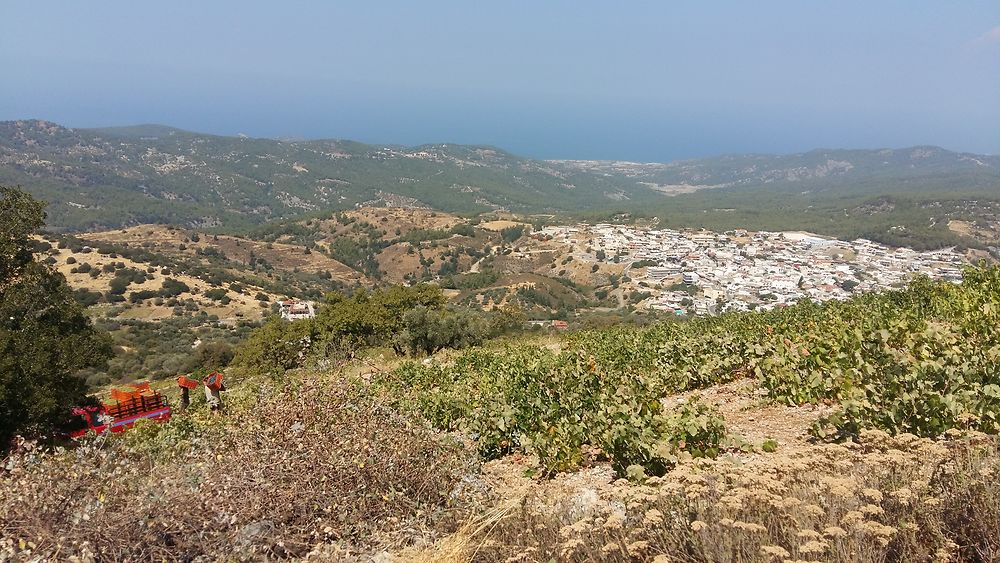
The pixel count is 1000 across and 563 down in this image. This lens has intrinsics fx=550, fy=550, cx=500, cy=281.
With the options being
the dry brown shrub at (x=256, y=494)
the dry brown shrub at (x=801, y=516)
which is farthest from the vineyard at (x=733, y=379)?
the dry brown shrub at (x=256, y=494)

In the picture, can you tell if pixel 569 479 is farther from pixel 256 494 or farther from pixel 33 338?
pixel 33 338

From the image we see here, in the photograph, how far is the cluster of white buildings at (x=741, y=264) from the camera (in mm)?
59500

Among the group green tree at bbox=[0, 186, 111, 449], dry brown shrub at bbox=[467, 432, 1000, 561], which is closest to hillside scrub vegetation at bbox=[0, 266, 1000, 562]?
dry brown shrub at bbox=[467, 432, 1000, 561]

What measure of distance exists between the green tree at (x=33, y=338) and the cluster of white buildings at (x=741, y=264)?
46.7 meters

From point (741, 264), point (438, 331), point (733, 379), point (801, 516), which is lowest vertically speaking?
point (741, 264)

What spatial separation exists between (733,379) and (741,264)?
7919 cm

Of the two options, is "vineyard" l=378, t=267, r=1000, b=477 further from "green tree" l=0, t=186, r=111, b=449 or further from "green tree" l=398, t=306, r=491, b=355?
"green tree" l=398, t=306, r=491, b=355

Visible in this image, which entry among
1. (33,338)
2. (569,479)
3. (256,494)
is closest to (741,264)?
(33,338)

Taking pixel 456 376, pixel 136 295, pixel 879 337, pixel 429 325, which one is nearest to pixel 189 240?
pixel 136 295

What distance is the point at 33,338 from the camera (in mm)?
10086

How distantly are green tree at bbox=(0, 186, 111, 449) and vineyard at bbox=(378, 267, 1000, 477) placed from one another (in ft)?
18.6

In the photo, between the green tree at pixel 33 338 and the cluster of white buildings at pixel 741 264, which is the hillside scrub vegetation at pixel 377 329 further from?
the cluster of white buildings at pixel 741 264

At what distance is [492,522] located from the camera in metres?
3.35

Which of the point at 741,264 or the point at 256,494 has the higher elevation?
the point at 256,494
